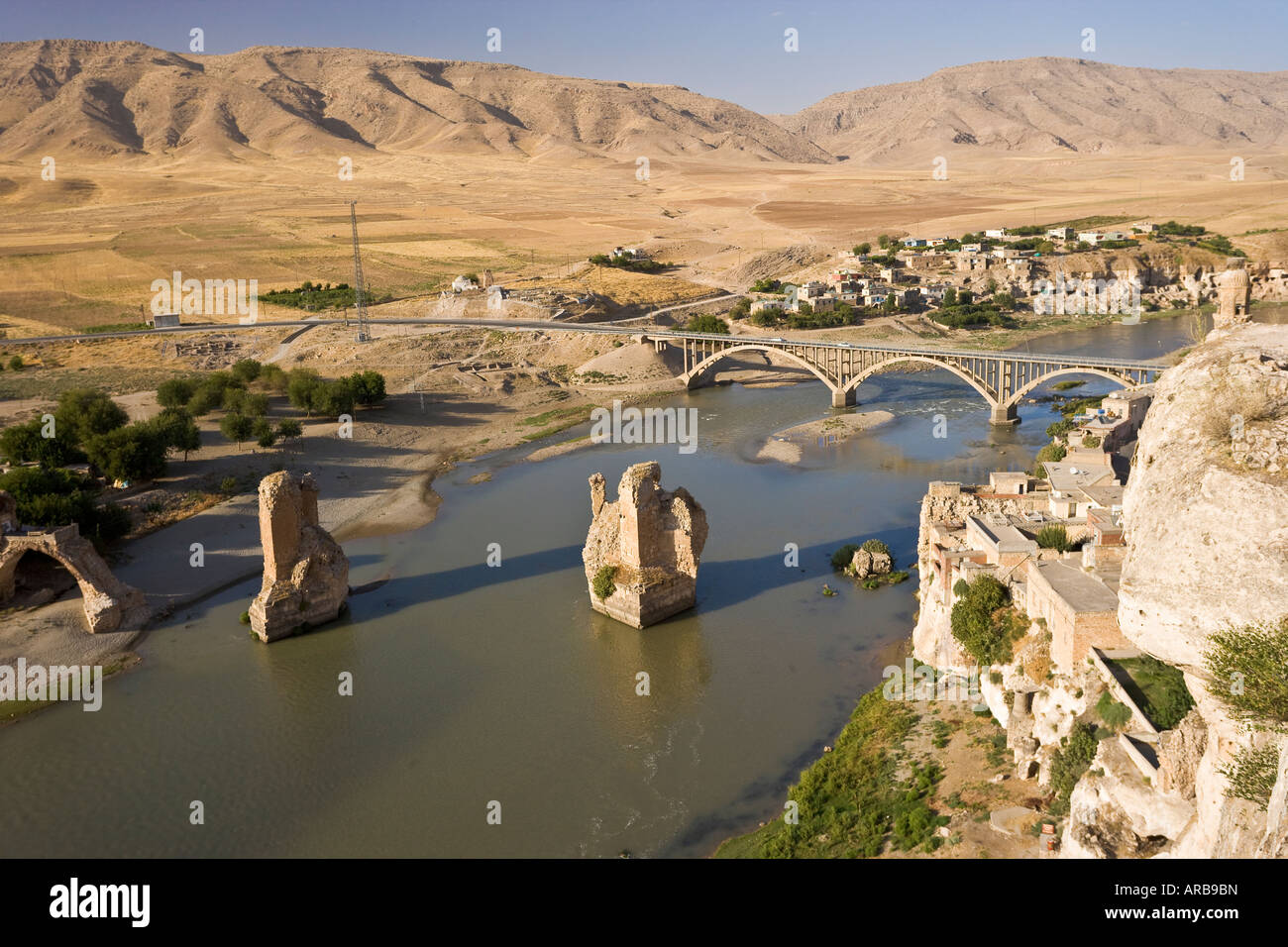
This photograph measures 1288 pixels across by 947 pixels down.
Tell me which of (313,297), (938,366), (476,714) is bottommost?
(476,714)

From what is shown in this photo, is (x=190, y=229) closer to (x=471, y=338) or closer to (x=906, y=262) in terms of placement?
(x=471, y=338)

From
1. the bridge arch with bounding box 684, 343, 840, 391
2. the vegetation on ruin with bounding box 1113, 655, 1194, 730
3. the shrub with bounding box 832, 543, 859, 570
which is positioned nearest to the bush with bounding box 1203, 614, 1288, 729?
the vegetation on ruin with bounding box 1113, 655, 1194, 730

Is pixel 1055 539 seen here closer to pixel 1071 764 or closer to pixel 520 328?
pixel 1071 764

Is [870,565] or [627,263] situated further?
[627,263]

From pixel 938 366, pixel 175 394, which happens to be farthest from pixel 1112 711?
pixel 175 394

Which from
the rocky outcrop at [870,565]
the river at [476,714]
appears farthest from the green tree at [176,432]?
the rocky outcrop at [870,565]

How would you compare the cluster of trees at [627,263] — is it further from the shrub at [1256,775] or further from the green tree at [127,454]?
the shrub at [1256,775]
